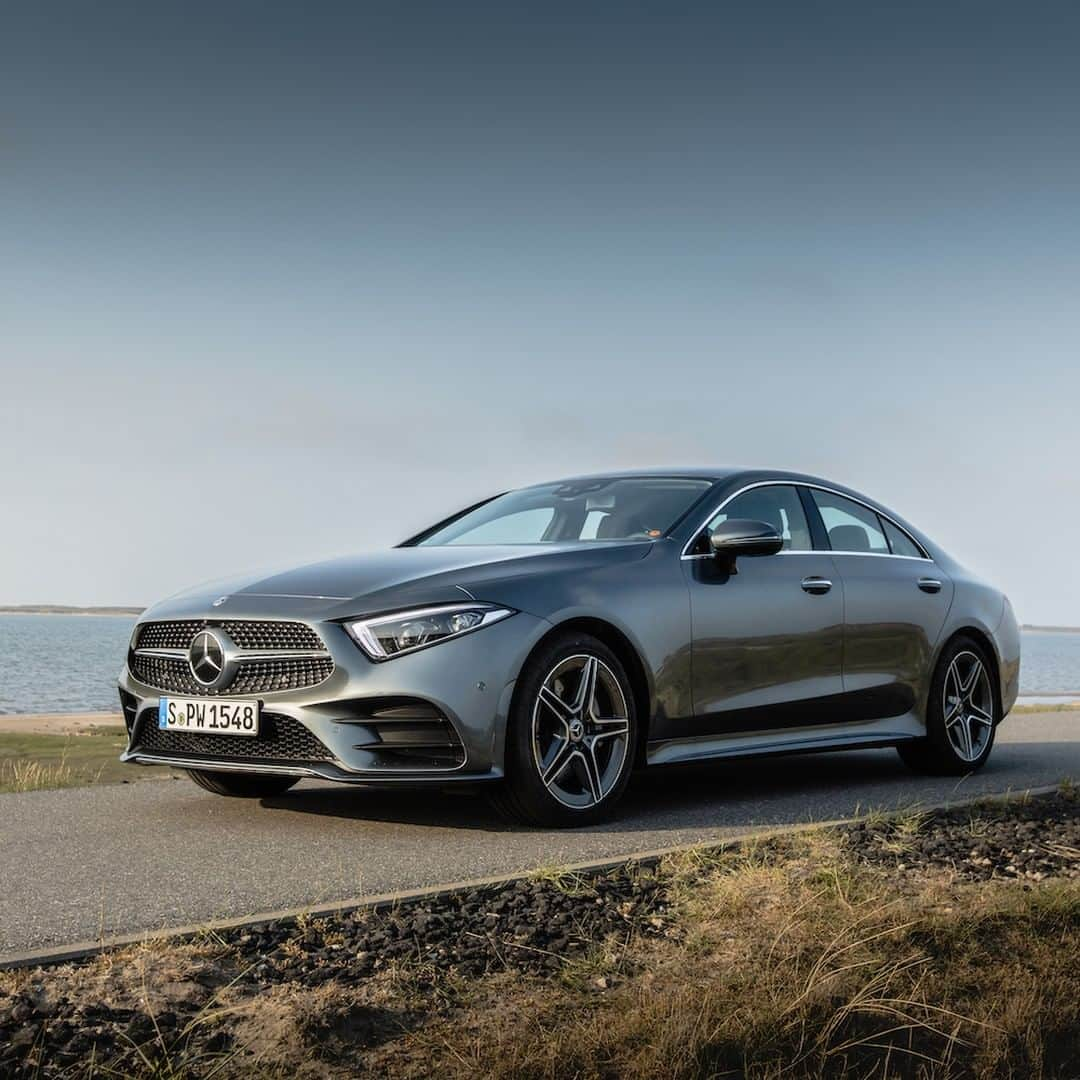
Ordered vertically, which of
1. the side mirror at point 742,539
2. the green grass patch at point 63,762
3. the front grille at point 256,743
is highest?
the side mirror at point 742,539

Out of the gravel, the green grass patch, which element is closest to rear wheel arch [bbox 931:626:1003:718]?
the gravel

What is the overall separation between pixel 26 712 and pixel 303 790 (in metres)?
35.1

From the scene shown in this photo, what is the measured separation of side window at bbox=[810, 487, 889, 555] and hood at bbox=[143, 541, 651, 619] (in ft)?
5.42

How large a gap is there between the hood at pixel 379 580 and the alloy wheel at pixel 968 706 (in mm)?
2688

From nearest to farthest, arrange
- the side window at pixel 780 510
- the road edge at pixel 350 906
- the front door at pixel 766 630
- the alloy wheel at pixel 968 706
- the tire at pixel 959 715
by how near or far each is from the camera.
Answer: the road edge at pixel 350 906 < the front door at pixel 766 630 < the side window at pixel 780 510 < the tire at pixel 959 715 < the alloy wheel at pixel 968 706

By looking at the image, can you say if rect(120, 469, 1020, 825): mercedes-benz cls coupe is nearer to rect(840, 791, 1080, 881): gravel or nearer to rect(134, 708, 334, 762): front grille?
rect(134, 708, 334, 762): front grille

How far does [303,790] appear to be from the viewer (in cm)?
765

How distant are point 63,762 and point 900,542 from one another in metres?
6.82

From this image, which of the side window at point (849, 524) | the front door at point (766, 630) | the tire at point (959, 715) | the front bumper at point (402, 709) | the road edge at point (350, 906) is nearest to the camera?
the road edge at point (350, 906)

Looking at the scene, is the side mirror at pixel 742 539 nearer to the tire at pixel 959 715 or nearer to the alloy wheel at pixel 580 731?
the alloy wheel at pixel 580 731

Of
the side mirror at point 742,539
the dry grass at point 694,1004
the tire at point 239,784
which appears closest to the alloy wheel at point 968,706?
the side mirror at point 742,539

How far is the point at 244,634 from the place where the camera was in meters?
6.07

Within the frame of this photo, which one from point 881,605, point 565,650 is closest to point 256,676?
point 565,650

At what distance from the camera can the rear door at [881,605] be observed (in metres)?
7.74
